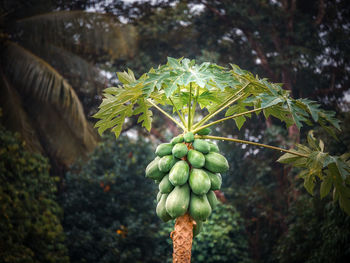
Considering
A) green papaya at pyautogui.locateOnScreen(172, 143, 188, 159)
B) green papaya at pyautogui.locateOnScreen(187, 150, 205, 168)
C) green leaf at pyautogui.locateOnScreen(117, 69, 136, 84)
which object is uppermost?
green leaf at pyautogui.locateOnScreen(117, 69, 136, 84)

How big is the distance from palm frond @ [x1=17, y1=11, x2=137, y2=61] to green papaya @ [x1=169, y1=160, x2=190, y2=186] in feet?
20.3

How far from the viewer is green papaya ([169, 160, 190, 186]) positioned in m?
1.85

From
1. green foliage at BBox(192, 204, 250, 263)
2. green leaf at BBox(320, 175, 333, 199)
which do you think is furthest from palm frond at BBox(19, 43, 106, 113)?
green leaf at BBox(320, 175, 333, 199)

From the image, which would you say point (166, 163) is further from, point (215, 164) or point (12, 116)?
point (12, 116)

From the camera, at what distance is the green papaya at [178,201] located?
1.81 metres

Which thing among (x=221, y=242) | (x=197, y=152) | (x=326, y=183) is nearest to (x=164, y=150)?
(x=197, y=152)

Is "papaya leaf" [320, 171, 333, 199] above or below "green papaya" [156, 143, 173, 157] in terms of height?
below

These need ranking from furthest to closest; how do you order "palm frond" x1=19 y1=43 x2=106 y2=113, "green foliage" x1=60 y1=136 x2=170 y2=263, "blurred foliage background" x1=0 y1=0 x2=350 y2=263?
"palm frond" x1=19 y1=43 x2=106 y2=113, "green foliage" x1=60 y1=136 x2=170 y2=263, "blurred foliage background" x1=0 y1=0 x2=350 y2=263

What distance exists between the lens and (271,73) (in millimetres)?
7922

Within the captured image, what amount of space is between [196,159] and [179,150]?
0.12m

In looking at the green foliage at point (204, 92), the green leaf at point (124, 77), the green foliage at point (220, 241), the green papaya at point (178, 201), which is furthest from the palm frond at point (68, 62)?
the green papaya at point (178, 201)

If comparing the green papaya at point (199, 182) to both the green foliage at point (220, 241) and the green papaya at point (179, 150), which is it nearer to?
the green papaya at point (179, 150)

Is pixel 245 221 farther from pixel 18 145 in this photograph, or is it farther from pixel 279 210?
pixel 18 145

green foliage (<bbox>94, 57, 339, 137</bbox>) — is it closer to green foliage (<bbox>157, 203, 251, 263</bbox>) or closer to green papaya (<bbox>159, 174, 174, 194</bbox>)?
green papaya (<bbox>159, 174, 174, 194</bbox>)
